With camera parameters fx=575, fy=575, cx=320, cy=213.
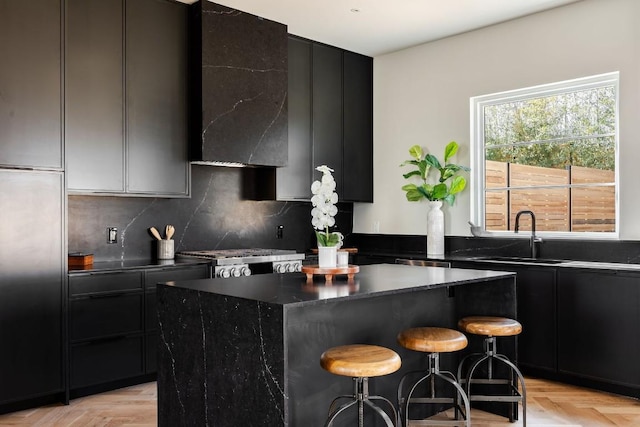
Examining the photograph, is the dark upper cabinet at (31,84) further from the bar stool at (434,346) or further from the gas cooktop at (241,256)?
the bar stool at (434,346)

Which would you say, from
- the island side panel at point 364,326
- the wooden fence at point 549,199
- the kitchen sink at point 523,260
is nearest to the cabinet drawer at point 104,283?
the island side panel at point 364,326

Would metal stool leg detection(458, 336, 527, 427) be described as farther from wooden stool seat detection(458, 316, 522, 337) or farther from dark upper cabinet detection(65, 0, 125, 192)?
dark upper cabinet detection(65, 0, 125, 192)

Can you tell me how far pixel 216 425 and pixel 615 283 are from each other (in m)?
2.88

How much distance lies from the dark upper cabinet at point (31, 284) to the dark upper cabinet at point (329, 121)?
2152 mm

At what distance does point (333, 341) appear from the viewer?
116 inches

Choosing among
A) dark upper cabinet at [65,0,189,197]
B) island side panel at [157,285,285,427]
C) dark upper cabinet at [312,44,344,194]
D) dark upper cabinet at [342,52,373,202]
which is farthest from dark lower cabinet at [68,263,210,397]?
dark upper cabinet at [342,52,373,202]

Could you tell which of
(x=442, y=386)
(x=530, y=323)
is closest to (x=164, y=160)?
(x=442, y=386)

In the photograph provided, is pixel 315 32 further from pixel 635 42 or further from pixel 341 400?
pixel 341 400

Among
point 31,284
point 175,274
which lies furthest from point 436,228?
point 31,284

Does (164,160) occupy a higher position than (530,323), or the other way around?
(164,160)

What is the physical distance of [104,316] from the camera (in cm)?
396

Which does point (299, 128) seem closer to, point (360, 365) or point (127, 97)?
point (127, 97)

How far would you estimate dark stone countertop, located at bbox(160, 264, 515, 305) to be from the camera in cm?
242

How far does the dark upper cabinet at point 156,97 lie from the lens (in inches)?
170
